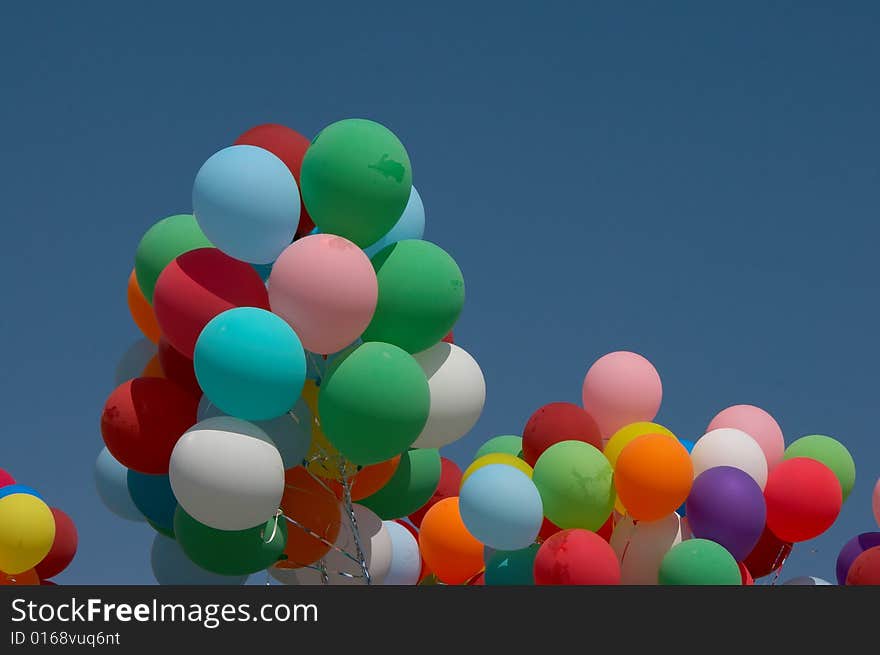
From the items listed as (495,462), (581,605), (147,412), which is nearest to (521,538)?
(495,462)

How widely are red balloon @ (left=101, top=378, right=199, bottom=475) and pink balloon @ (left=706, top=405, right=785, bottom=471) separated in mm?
4394

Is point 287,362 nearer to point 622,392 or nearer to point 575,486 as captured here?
point 575,486

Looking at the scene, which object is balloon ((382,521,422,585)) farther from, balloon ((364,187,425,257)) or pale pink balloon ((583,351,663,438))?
balloon ((364,187,425,257))

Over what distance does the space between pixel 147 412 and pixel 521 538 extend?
2.55 m

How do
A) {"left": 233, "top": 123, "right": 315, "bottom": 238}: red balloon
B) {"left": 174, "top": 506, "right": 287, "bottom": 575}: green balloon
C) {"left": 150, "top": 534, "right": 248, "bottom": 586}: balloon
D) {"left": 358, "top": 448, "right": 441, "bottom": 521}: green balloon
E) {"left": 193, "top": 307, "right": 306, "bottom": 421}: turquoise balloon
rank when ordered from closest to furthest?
{"left": 193, "top": 307, "right": 306, "bottom": 421}: turquoise balloon
{"left": 174, "top": 506, "right": 287, "bottom": 575}: green balloon
{"left": 233, "top": 123, "right": 315, "bottom": 238}: red balloon
{"left": 150, "top": 534, "right": 248, "bottom": 586}: balloon
{"left": 358, "top": 448, "right": 441, "bottom": 521}: green balloon

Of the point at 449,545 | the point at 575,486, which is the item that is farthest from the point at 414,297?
the point at 449,545

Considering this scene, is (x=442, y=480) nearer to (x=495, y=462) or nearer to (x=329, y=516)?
(x=495, y=462)

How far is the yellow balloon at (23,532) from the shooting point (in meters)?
10.5

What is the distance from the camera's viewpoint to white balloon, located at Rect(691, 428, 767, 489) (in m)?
9.99

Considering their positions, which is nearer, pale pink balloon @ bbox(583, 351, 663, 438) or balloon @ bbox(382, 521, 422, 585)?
balloon @ bbox(382, 521, 422, 585)

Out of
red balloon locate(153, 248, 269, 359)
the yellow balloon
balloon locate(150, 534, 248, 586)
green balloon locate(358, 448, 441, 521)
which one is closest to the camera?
red balloon locate(153, 248, 269, 359)

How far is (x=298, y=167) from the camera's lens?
925 cm

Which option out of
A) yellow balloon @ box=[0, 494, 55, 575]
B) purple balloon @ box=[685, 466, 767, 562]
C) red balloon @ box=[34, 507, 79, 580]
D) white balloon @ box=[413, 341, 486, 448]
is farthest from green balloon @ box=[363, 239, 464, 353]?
red balloon @ box=[34, 507, 79, 580]

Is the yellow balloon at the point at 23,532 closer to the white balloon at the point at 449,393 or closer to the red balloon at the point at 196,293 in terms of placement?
the red balloon at the point at 196,293
